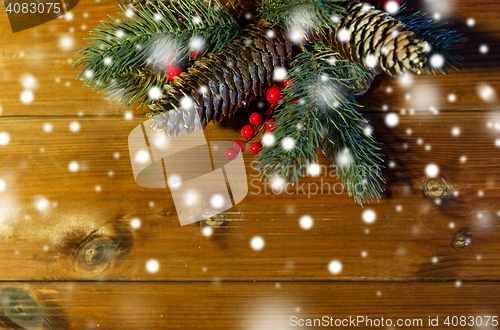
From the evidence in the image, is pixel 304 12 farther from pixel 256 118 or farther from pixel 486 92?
pixel 486 92

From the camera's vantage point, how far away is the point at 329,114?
19.0 inches

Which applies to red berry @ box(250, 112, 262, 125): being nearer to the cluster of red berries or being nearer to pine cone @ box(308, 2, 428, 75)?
the cluster of red berries

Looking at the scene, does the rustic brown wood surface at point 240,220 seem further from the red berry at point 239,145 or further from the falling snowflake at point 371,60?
the falling snowflake at point 371,60

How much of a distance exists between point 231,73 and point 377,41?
0.69ft

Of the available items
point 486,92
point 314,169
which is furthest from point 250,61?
point 486,92

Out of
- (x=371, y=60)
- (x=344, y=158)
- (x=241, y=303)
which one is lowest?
(x=241, y=303)

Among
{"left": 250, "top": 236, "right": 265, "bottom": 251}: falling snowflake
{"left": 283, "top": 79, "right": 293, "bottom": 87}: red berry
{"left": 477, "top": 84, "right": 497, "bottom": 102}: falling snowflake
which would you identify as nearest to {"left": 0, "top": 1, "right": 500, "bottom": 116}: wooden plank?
{"left": 477, "top": 84, "right": 497, "bottom": 102}: falling snowflake

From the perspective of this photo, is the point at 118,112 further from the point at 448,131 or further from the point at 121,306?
the point at 448,131

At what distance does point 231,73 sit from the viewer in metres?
0.47

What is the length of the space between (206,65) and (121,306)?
0.52 meters

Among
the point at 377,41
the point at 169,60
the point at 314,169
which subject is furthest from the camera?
the point at 314,169

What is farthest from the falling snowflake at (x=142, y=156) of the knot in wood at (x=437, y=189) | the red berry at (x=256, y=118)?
the knot in wood at (x=437, y=189)

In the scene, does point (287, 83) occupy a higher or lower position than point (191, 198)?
higher

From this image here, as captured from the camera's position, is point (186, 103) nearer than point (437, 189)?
Yes
